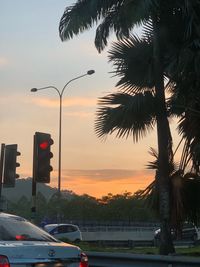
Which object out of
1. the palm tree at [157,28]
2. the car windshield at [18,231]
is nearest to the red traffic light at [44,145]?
the palm tree at [157,28]

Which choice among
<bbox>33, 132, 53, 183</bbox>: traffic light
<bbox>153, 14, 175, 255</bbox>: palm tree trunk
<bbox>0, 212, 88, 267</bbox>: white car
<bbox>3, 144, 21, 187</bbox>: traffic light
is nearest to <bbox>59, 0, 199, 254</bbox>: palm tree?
<bbox>153, 14, 175, 255</bbox>: palm tree trunk

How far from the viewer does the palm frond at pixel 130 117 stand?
1598 centimetres

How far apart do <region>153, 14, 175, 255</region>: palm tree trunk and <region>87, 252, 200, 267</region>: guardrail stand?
4178 millimetres

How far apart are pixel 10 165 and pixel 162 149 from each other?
4.32m

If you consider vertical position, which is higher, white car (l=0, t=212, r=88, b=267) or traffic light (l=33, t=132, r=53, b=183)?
traffic light (l=33, t=132, r=53, b=183)

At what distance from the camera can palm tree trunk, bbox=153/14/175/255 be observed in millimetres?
15766

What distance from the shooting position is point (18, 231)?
740cm

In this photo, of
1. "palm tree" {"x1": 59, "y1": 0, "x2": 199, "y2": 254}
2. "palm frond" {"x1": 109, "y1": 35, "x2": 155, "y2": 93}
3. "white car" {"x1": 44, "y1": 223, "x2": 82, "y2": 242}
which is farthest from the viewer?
"white car" {"x1": 44, "y1": 223, "x2": 82, "y2": 242}

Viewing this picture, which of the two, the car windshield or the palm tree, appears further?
the palm tree

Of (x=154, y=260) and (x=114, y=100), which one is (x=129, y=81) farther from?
(x=154, y=260)

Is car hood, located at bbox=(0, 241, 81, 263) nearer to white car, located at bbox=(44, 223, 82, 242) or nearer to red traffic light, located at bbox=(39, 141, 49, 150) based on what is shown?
red traffic light, located at bbox=(39, 141, 49, 150)

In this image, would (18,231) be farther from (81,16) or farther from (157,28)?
(81,16)

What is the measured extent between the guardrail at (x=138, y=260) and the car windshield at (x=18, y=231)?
3.20m

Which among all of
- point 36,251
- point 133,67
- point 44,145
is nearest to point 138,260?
point 36,251
